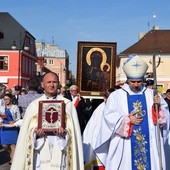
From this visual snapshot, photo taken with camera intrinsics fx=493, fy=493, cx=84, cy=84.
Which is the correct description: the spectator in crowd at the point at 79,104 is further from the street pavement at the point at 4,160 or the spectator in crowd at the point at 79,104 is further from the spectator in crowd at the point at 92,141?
the spectator in crowd at the point at 92,141

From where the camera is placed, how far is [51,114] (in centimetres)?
584

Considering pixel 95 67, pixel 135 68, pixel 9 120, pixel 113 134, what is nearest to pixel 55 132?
pixel 113 134

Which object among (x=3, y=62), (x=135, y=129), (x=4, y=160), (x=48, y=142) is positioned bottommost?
(x=4, y=160)

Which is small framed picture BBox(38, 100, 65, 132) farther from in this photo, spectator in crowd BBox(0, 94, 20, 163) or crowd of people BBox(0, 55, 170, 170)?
spectator in crowd BBox(0, 94, 20, 163)

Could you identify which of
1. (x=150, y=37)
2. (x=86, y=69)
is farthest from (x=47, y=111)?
(x=150, y=37)

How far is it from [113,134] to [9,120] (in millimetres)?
4506

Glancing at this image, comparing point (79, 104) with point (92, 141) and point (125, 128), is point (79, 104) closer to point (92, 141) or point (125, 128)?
point (92, 141)

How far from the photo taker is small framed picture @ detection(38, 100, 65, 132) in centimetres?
583

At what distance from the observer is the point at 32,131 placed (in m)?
5.93

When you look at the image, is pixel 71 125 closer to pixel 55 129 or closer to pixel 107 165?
pixel 55 129

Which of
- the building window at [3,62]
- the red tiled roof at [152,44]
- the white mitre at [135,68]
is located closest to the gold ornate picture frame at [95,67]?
the white mitre at [135,68]

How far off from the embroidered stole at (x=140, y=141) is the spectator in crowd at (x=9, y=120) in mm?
4433

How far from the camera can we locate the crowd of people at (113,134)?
5.94 metres

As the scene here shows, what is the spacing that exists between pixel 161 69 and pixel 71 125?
54.0 metres
